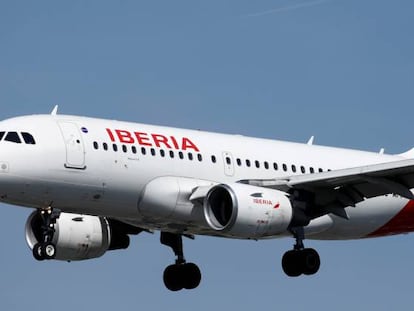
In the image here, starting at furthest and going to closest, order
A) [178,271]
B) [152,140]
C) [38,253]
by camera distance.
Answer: [178,271]
[152,140]
[38,253]

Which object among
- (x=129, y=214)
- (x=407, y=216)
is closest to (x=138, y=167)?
(x=129, y=214)

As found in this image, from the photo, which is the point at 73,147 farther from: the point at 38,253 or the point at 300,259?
the point at 300,259

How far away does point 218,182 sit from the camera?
50500 mm

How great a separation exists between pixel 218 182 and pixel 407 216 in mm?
8915

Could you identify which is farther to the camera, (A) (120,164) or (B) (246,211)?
(B) (246,211)

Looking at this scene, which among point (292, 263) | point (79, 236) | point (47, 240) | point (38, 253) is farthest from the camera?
point (79, 236)

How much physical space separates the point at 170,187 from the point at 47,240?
4.42 metres

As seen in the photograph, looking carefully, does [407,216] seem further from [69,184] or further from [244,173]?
[69,184]

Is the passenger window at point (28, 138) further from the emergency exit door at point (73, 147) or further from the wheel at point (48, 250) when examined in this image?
the wheel at point (48, 250)

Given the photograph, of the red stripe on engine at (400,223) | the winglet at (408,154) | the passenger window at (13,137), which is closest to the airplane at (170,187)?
the passenger window at (13,137)

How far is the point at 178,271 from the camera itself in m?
54.7

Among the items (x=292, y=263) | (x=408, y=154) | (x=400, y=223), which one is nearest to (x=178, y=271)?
(x=292, y=263)

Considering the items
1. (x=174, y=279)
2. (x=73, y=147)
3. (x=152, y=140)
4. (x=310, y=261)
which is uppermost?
(x=152, y=140)

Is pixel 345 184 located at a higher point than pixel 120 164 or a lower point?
lower
